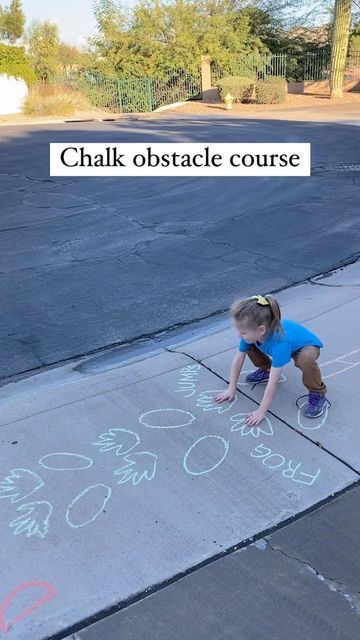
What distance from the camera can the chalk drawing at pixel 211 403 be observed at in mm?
3750

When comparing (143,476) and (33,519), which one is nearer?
(33,519)

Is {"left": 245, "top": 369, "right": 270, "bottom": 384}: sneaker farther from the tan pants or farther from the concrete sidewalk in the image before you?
the tan pants

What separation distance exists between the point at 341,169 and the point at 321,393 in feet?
31.9

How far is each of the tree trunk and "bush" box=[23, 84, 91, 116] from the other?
42.2 ft

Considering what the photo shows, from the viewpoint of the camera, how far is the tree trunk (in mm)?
30266

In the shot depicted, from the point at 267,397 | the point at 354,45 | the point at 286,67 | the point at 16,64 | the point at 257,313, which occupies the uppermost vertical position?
the point at 354,45

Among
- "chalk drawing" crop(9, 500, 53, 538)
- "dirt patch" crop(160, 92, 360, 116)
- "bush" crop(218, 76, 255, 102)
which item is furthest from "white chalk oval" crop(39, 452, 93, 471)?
"bush" crop(218, 76, 255, 102)

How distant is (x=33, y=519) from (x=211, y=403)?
4.49 feet

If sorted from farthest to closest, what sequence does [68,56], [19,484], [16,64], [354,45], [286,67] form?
[68,56] < [354,45] < [286,67] < [16,64] < [19,484]

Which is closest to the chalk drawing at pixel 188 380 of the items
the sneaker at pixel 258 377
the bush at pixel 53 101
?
the sneaker at pixel 258 377

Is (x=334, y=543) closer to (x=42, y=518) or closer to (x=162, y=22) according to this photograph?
(x=42, y=518)

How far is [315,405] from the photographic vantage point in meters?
3.65

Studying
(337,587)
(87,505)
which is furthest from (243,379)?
(337,587)

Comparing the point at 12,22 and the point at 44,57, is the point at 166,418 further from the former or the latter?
the point at 12,22
